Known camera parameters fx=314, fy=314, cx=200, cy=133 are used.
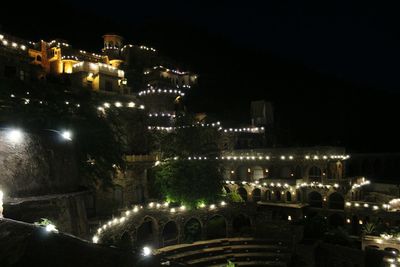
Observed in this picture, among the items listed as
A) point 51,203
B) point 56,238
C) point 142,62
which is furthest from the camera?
point 142,62

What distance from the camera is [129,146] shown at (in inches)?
1195

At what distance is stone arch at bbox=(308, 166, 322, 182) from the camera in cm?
3552

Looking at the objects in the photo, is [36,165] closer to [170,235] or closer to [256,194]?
[170,235]

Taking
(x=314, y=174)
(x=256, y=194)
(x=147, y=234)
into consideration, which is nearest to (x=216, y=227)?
(x=147, y=234)

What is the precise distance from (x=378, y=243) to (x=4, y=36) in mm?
42478

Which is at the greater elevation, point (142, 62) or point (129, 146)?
point (142, 62)

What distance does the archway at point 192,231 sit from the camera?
2738 centimetres

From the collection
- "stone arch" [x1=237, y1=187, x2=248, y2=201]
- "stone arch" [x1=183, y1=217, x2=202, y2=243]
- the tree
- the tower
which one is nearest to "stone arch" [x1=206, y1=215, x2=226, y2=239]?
"stone arch" [x1=183, y1=217, x2=202, y2=243]

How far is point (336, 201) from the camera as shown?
3616 cm

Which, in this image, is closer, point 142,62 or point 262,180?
point 262,180

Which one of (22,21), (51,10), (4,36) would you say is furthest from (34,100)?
(51,10)

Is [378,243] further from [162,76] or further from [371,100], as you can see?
[371,100]

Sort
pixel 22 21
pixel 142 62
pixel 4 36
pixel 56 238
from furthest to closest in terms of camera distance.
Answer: pixel 22 21
pixel 142 62
pixel 4 36
pixel 56 238

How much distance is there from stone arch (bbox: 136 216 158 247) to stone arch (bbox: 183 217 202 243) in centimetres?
281
